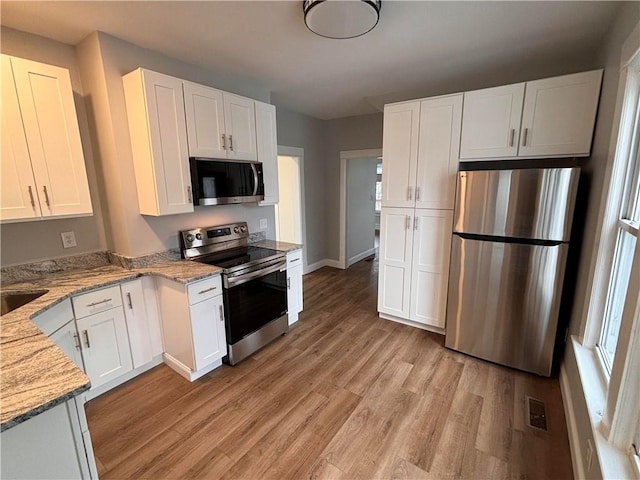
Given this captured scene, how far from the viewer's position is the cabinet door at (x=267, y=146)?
292 cm

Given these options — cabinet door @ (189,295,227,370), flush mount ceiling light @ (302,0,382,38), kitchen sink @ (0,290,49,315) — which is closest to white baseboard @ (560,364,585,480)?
cabinet door @ (189,295,227,370)

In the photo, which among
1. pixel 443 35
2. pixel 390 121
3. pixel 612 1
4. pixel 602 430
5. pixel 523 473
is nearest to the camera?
pixel 602 430

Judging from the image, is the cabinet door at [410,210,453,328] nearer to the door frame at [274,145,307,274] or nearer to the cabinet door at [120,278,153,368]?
the door frame at [274,145,307,274]

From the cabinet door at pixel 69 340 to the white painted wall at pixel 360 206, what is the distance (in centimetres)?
403

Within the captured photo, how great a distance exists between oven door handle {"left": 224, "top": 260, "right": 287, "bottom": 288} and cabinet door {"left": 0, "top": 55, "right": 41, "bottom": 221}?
1311 millimetres

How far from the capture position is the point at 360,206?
5.56 meters

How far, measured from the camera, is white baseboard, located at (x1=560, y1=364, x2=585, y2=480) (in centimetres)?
152

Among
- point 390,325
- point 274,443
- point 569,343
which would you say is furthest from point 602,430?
point 390,325

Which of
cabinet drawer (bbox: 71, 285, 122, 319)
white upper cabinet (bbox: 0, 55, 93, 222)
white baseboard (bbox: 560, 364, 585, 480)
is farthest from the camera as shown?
cabinet drawer (bbox: 71, 285, 122, 319)

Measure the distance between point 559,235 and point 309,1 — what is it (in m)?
2.31

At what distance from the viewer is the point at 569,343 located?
218 cm

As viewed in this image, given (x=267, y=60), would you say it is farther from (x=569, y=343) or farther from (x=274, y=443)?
(x=569, y=343)

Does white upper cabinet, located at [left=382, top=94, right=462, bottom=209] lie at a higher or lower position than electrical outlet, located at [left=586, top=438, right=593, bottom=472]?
higher

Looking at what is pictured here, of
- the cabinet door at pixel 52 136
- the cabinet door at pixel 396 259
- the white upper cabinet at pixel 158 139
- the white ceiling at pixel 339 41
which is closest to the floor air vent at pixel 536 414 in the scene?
the cabinet door at pixel 396 259
